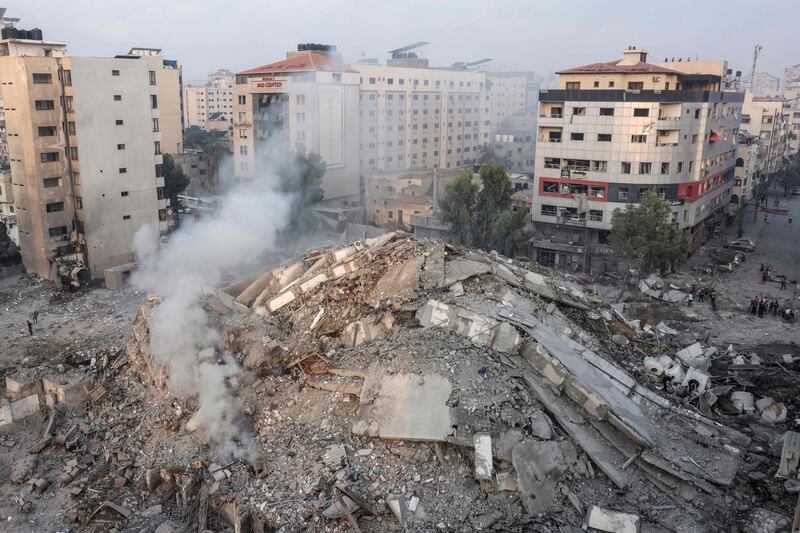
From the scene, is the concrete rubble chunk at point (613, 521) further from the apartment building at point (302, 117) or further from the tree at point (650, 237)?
the apartment building at point (302, 117)

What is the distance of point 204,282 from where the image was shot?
51.0ft

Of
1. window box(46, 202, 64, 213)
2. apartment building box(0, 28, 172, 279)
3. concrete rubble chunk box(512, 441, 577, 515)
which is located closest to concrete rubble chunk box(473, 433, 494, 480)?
concrete rubble chunk box(512, 441, 577, 515)

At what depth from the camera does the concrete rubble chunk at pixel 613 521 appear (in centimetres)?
805

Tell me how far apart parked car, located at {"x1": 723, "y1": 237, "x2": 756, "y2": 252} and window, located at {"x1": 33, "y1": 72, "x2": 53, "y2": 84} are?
88.2 ft

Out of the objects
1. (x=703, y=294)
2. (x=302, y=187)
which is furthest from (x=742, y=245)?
(x=302, y=187)

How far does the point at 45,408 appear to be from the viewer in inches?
475

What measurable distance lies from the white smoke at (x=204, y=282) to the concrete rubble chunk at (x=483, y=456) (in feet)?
11.5

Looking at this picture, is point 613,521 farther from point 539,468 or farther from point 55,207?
point 55,207

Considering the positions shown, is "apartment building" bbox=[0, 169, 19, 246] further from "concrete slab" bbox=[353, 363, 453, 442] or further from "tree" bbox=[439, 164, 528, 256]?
"concrete slab" bbox=[353, 363, 453, 442]

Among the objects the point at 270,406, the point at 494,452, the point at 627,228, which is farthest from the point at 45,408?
the point at 627,228

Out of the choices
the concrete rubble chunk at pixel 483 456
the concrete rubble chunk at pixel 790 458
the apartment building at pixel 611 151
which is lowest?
the concrete rubble chunk at pixel 790 458

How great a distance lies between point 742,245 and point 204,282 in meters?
22.8

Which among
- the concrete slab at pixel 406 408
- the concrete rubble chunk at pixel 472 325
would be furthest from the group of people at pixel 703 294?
the concrete slab at pixel 406 408

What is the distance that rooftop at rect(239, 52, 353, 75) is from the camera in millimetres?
30969
